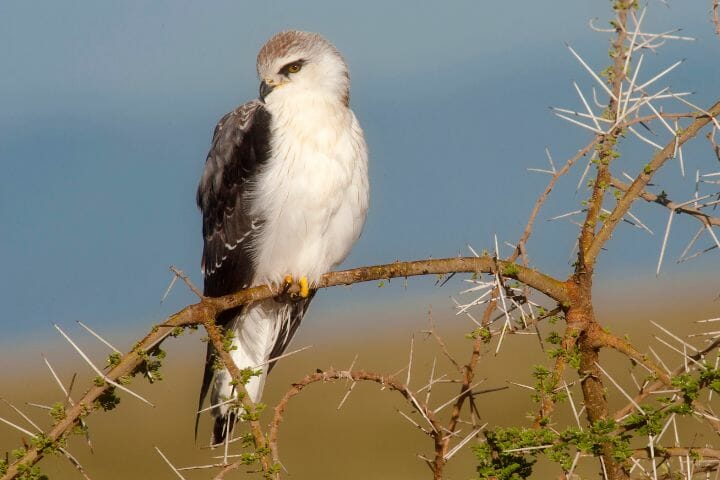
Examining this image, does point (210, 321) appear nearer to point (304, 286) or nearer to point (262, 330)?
point (304, 286)

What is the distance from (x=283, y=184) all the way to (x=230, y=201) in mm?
446

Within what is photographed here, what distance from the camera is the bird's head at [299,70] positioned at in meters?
5.41

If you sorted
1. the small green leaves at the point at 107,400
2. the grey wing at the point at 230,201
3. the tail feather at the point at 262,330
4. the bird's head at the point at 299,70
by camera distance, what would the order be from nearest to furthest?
the small green leaves at the point at 107,400 < the grey wing at the point at 230,201 < the bird's head at the point at 299,70 < the tail feather at the point at 262,330

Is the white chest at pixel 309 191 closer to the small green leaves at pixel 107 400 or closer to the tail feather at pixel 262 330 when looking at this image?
the tail feather at pixel 262 330

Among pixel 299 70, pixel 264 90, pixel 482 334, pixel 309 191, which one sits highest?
pixel 299 70

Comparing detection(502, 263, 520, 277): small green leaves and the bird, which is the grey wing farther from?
detection(502, 263, 520, 277): small green leaves

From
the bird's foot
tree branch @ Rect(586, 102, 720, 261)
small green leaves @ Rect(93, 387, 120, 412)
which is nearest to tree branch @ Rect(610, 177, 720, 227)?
tree branch @ Rect(586, 102, 720, 261)

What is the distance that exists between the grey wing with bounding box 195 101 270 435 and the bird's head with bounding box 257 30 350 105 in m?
0.16

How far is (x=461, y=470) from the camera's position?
17.1 meters

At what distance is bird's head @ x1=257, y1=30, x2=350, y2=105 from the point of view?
541 cm

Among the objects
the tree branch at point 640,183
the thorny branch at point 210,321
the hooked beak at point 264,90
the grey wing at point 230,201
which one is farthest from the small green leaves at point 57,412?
the hooked beak at point 264,90

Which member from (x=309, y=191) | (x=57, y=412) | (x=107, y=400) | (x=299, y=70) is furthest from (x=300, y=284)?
(x=57, y=412)

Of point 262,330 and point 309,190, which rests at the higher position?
point 309,190

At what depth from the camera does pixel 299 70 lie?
18.1 ft
